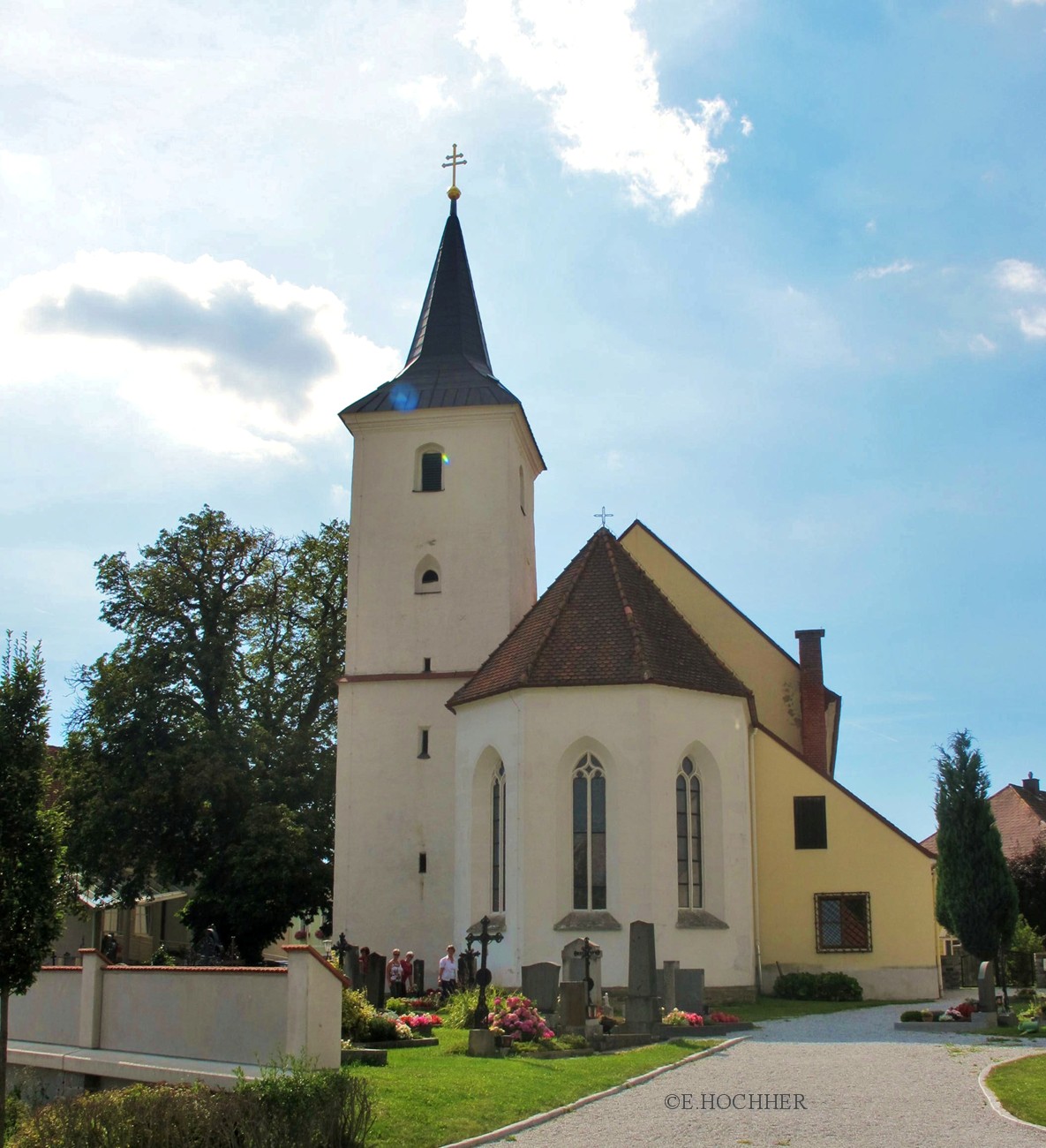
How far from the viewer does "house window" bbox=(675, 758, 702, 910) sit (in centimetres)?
2495

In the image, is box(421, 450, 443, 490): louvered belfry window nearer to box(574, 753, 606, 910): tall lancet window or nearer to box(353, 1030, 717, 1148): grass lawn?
box(574, 753, 606, 910): tall lancet window

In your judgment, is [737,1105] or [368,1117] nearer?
[368,1117]

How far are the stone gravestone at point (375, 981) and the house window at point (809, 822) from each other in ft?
38.8

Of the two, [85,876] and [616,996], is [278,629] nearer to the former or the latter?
[85,876]

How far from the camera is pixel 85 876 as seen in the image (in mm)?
35656

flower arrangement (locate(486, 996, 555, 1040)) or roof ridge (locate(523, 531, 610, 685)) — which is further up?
roof ridge (locate(523, 531, 610, 685))

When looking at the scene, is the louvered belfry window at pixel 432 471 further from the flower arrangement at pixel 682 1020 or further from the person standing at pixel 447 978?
the flower arrangement at pixel 682 1020

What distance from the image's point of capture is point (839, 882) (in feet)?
94.4

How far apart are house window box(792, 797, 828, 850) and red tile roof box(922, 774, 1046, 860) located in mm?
20675

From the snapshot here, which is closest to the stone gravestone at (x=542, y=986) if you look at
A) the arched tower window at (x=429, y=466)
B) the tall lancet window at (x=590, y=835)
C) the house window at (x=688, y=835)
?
the tall lancet window at (x=590, y=835)

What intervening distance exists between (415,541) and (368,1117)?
74.8 ft

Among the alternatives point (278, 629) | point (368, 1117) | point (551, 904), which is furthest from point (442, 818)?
point (368, 1117)

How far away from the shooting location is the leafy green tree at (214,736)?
35.7 m

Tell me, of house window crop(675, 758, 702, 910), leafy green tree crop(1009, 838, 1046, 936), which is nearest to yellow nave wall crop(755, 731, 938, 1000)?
house window crop(675, 758, 702, 910)
